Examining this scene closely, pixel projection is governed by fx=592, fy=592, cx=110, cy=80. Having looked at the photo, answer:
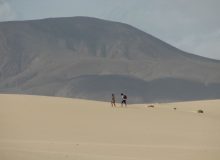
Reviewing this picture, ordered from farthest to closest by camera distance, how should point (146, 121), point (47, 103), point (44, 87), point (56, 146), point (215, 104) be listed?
point (44, 87)
point (215, 104)
point (47, 103)
point (146, 121)
point (56, 146)

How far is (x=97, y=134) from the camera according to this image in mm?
19688

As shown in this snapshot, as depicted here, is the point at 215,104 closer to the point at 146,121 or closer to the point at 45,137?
the point at 146,121

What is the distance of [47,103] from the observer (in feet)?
96.9

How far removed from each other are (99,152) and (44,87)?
182 metres

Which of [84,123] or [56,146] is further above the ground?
[84,123]

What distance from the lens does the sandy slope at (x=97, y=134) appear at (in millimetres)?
14406

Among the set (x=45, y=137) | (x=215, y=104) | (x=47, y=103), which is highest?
(x=215, y=104)

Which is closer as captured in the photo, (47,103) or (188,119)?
(188,119)

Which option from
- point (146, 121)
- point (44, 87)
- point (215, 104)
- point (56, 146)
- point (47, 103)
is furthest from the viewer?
point (44, 87)

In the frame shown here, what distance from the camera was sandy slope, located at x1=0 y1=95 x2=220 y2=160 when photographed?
14.4 meters

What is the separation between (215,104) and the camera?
52375 millimetres

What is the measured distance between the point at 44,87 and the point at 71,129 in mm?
176614

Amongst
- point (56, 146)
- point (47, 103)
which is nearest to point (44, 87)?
point (47, 103)

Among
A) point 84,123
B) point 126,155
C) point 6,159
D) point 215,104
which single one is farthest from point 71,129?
point 215,104
